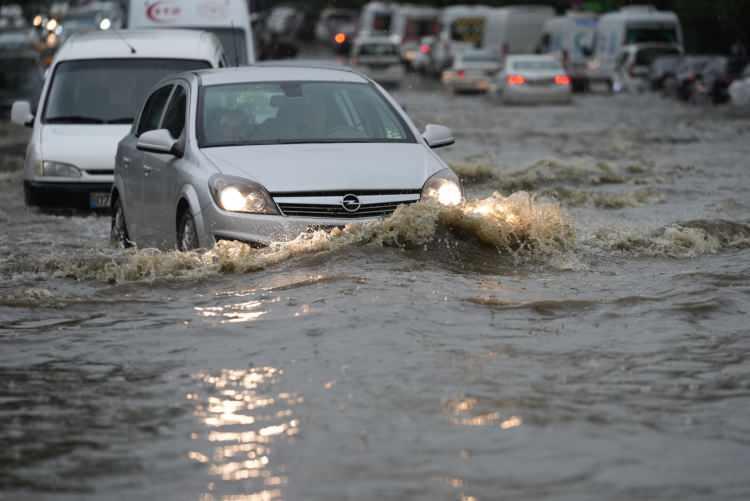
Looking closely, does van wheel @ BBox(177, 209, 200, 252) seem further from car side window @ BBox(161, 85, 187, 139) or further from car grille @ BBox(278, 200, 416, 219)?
car side window @ BBox(161, 85, 187, 139)

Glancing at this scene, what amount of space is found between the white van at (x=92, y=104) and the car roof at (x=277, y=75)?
3.41 m

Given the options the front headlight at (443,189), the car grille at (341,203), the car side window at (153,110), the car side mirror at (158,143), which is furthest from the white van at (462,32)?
the car grille at (341,203)

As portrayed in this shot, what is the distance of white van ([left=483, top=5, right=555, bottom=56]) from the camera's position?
66562 mm

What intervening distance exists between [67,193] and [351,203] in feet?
18.0

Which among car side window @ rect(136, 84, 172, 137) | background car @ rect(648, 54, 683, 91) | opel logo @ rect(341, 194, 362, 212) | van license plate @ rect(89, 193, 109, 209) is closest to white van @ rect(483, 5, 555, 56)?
background car @ rect(648, 54, 683, 91)

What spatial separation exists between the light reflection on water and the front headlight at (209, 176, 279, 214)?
249cm

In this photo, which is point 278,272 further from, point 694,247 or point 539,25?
point 539,25

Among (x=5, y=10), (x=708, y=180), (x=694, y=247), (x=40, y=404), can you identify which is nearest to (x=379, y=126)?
(x=694, y=247)

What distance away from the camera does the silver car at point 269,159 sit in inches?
401

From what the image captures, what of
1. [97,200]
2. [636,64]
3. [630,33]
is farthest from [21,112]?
[630,33]

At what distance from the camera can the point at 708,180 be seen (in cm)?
2028

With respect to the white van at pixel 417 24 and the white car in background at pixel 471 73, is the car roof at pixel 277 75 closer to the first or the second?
Answer: the white car in background at pixel 471 73

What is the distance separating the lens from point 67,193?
594 inches

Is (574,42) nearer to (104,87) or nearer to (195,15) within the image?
(195,15)
